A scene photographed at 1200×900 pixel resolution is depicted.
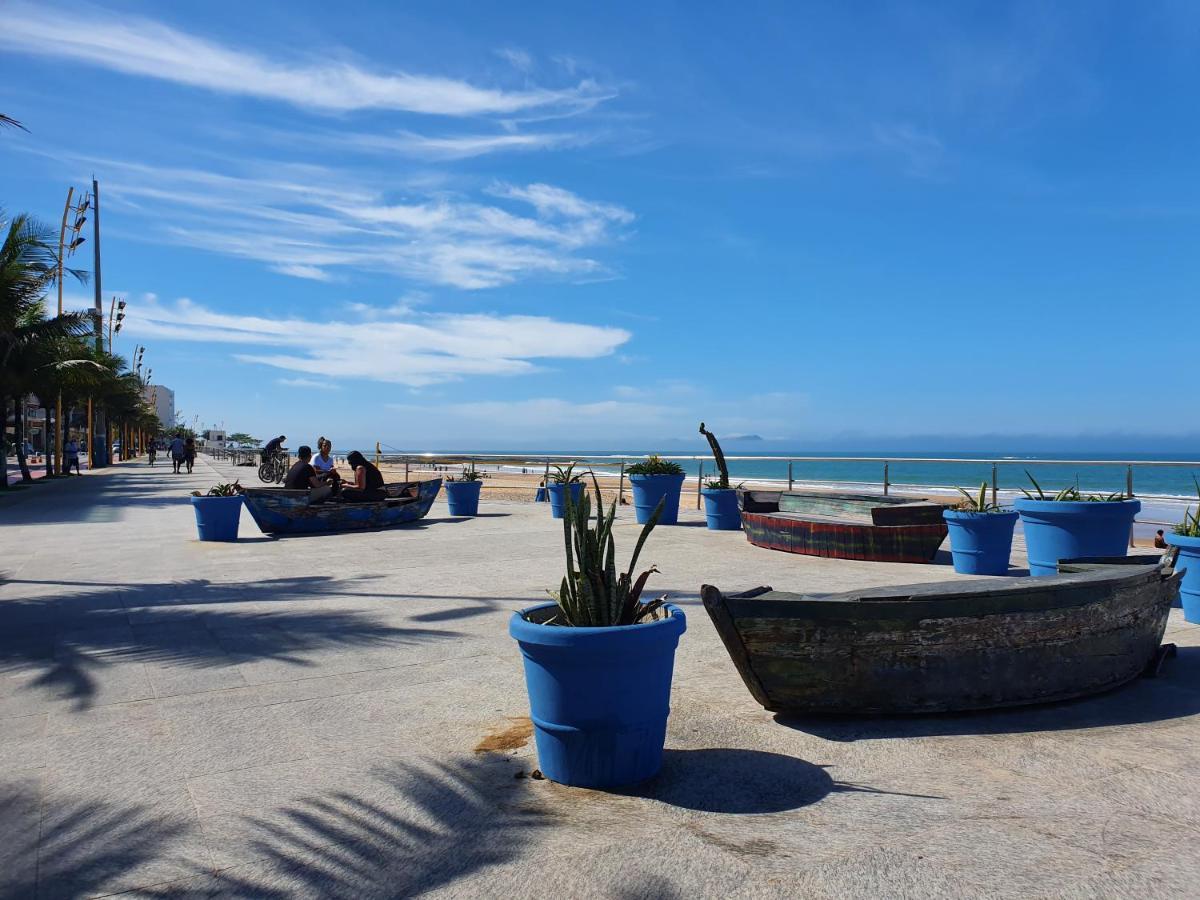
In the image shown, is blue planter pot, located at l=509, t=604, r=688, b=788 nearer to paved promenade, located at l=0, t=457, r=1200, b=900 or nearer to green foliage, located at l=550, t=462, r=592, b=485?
paved promenade, located at l=0, t=457, r=1200, b=900

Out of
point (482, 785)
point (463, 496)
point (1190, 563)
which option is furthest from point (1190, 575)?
point (463, 496)

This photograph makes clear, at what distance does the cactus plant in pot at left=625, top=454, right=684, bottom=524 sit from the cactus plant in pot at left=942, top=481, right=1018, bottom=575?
5.77 meters

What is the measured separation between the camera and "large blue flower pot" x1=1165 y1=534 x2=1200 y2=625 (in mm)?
6336

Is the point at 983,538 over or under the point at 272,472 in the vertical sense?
under

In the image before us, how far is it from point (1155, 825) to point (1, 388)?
97.0 feet

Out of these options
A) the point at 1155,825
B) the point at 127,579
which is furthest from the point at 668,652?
the point at 127,579

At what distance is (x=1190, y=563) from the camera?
6.42m

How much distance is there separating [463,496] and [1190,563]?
12.5 m

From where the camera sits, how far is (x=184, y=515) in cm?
1686

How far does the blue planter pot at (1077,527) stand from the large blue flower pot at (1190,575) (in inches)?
42.3

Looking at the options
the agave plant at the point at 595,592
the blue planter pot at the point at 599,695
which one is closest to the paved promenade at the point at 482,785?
the blue planter pot at the point at 599,695

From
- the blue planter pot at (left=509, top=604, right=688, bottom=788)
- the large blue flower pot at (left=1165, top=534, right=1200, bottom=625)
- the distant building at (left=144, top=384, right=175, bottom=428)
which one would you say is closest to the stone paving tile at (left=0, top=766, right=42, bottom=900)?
the blue planter pot at (left=509, top=604, right=688, bottom=788)

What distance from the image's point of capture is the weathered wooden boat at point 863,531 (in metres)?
9.80

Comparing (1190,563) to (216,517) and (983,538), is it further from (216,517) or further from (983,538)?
(216,517)
